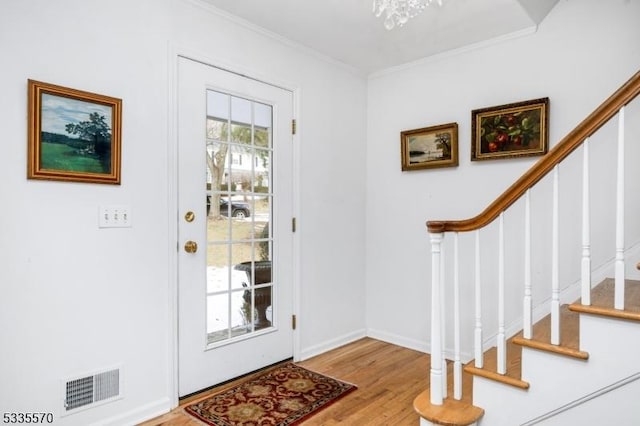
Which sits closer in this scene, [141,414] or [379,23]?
[141,414]

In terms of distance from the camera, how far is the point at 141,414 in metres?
2.09

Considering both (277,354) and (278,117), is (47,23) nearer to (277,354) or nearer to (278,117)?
(278,117)

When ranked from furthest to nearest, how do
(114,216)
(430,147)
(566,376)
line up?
1. (430,147)
2. (114,216)
3. (566,376)

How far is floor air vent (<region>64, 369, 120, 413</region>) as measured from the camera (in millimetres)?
1859

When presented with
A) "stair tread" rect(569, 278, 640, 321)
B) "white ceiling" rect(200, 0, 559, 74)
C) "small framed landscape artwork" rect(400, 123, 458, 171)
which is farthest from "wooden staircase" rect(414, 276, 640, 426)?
"white ceiling" rect(200, 0, 559, 74)

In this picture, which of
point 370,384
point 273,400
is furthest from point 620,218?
point 273,400

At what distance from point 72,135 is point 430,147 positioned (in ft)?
8.19

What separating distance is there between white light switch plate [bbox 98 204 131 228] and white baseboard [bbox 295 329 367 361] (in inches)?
65.7

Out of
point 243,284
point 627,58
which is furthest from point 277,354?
point 627,58

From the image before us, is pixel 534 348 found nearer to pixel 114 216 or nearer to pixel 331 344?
pixel 331 344

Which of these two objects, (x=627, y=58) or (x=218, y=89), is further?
(x=218, y=89)

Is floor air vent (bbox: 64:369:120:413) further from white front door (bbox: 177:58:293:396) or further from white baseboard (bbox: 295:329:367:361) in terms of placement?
white baseboard (bbox: 295:329:367:361)

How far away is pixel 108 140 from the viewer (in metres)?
1.97

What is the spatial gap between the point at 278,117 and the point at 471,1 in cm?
147
